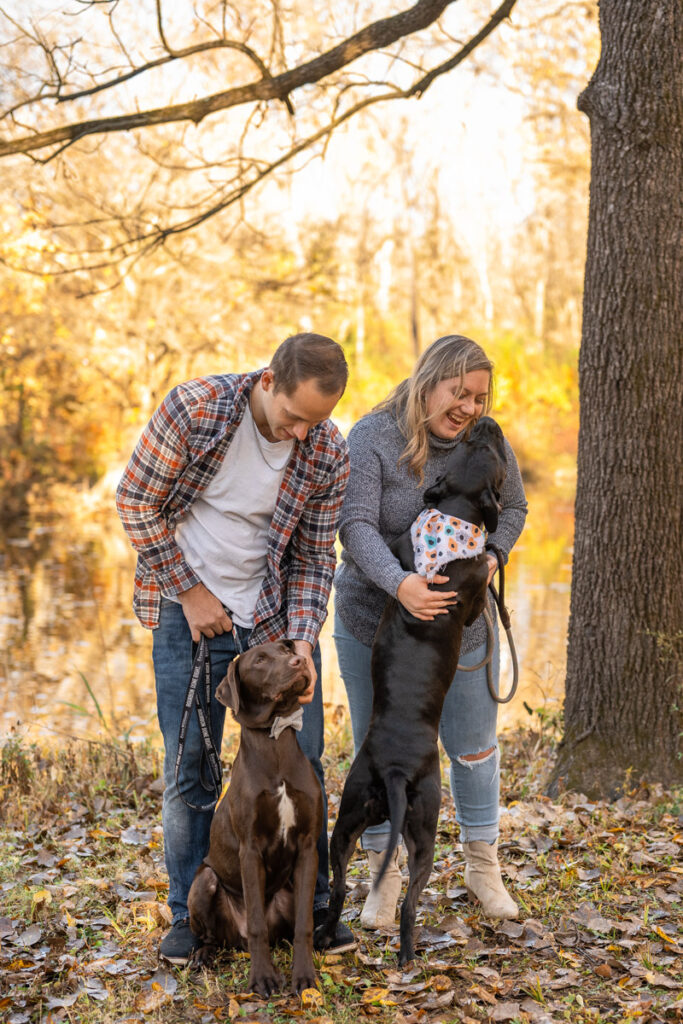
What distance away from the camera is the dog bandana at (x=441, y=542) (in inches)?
129

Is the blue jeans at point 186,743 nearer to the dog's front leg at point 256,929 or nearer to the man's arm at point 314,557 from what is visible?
the man's arm at point 314,557

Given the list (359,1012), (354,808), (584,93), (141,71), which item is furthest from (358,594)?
(141,71)

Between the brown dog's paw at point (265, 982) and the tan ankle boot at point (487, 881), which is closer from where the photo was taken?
the brown dog's paw at point (265, 982)

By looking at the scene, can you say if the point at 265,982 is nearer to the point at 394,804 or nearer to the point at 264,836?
the point at 264,836

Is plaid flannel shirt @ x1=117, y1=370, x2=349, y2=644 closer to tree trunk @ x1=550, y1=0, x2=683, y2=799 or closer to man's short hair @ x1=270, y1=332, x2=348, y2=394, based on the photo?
man's short hair @ x1=270, y1=332, x2=348, y2=394

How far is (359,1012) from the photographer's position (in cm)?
289

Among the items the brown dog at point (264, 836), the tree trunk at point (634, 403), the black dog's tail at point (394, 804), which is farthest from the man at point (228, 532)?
the tree trunk at point (634, 403)

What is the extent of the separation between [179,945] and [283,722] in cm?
90

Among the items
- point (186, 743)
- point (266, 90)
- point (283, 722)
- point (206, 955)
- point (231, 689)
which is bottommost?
point (206, 955)

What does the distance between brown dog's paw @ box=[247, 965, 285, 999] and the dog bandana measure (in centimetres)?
136

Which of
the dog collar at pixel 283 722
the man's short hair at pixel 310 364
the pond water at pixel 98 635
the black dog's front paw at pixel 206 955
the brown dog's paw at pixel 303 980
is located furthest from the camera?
the pond water at pixel 98 635

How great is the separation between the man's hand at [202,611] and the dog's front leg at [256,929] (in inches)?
28.0

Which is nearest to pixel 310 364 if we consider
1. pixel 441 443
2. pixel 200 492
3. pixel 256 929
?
pixel 200 492

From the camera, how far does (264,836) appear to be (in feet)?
10.0
